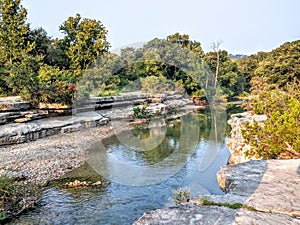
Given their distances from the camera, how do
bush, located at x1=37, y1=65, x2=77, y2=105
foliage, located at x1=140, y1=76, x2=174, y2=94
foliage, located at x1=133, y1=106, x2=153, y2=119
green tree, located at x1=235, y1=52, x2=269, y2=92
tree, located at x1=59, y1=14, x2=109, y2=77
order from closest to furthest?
1. bush, located at x1=37, y1=65, x2=77, y2=105
2. foliage, located at x1=133, y1=106, x2=153, y2=119
3. tree, located at x1=59, y1=14, x2=109, y2=77
4. foliage, located at x1=140, y1=76, x2=174, y2=94
5. green tree, located at x1=235, y1=52, x2=269, y2=92

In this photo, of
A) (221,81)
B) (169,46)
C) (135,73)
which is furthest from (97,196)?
(221,81)

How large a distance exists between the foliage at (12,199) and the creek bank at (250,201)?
3783 millimetres

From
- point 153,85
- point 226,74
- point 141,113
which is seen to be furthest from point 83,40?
point 226,74

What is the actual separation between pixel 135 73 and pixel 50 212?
23.2 meters

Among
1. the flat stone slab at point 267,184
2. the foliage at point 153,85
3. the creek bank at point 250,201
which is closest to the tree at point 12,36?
the foliage at point 153,85

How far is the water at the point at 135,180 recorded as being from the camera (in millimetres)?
5879

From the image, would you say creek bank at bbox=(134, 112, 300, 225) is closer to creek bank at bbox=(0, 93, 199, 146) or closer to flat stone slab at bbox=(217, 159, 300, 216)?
flat stone slab at bbox=(217, 159, 300, 216)

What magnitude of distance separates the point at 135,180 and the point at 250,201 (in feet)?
15.6

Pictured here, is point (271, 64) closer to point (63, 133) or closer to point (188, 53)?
point (188, 53)

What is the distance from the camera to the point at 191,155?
1050cm

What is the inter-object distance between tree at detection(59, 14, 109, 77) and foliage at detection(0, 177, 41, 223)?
17687 millimetres

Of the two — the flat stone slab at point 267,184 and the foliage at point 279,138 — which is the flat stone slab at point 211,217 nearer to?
the flat stone slab at point 267,184

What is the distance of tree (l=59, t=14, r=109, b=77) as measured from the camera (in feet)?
75.9

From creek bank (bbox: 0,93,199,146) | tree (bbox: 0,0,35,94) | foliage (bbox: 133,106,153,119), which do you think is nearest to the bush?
creek bank (bbox: 0,93,199,146)
